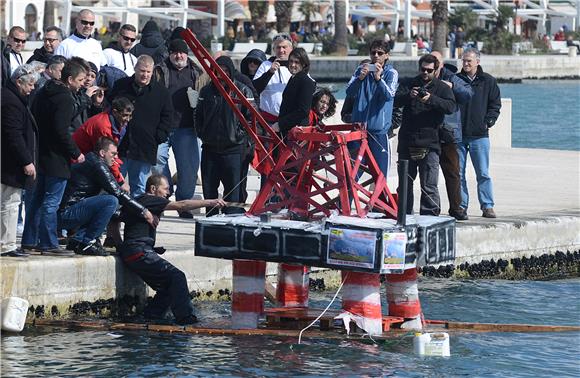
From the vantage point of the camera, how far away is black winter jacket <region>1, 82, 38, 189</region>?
12875 millimetres

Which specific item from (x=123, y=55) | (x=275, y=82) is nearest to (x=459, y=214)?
(x=275, y=82)

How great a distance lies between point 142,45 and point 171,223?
2.43m

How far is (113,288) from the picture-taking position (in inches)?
531

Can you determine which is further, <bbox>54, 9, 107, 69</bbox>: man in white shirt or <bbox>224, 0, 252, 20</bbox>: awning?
<bbox>224, 0, 252, 20</bbox>: awning

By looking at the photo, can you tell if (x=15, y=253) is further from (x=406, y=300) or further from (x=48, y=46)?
(x=48, y=46)

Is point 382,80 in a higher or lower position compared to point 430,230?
higher

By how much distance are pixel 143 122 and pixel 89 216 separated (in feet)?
5.80

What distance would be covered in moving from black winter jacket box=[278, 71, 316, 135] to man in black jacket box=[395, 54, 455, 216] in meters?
1.30

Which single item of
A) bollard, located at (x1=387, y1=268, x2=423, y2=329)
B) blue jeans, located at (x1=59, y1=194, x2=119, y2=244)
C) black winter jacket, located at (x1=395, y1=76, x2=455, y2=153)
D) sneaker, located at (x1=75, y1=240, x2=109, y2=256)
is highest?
black winter jacket, located at (x1=395, y1=76, x2=455, y2=153)

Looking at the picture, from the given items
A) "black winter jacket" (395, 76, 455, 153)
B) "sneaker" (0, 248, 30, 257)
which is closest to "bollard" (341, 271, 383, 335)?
"sneaker" (0, 248, 30, 257)

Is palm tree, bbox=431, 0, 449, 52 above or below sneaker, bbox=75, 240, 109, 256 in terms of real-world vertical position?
above

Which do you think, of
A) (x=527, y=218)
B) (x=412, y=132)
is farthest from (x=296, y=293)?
(x=527, y=218)

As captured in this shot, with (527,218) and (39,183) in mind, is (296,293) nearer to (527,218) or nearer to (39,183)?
(39,183)

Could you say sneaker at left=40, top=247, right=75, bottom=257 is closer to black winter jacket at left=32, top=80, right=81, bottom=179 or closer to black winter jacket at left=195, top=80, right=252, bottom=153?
black winter jacket at left=32, top=80, right=81, bottom=179
